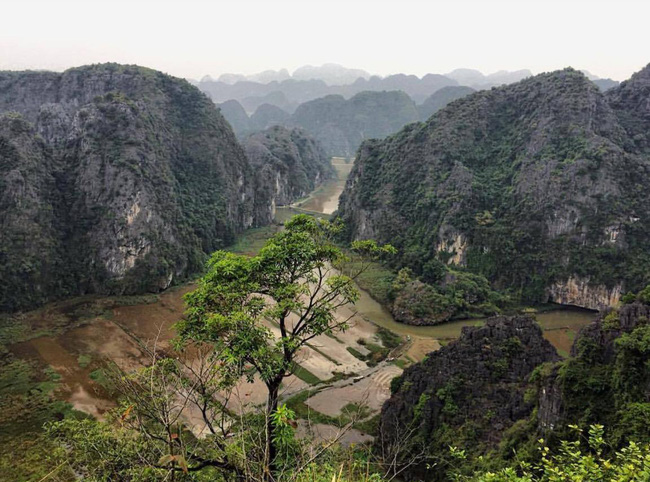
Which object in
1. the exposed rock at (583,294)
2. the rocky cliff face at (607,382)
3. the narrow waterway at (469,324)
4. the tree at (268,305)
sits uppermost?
the tree at (268,305)

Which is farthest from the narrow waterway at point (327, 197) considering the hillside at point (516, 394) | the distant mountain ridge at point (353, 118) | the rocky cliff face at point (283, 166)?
the hillside at point (516, 394)

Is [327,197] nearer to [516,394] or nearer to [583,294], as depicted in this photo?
[583,294]

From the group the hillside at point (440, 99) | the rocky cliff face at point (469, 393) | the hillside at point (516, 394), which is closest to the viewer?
the hillside at point (516, 394)

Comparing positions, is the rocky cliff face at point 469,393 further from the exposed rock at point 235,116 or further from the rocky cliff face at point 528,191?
the exposed rock at point 235,116

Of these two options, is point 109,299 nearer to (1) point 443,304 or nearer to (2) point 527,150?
(1) point 443,304

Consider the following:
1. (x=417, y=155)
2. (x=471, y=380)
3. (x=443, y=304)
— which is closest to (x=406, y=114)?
(x=417, y=155)

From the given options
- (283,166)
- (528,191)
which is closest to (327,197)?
(283,166)
